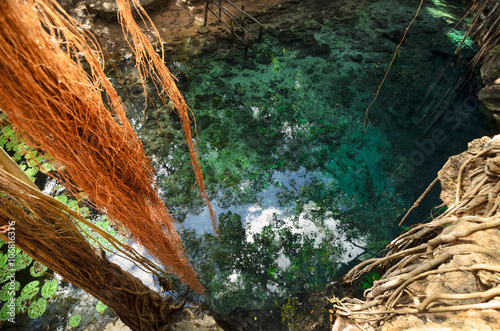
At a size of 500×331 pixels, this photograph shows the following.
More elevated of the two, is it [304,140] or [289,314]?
[304,140]

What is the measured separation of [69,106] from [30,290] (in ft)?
8.64

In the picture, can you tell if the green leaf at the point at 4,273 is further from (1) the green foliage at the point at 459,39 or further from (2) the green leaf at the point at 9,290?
(1) the green foliage at the point at 459,39

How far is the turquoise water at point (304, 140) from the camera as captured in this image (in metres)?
3.03

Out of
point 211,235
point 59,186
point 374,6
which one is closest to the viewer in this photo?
point 211,235

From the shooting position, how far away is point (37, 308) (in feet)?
8.64

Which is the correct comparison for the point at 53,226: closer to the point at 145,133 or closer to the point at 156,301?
the point at 156,301

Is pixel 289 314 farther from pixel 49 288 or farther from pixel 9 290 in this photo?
pixel 9 290

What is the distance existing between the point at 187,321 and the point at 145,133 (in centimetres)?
264

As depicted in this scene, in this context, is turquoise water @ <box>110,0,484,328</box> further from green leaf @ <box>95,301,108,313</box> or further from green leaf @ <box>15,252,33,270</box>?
green leaf @ <box>15,252,33,270</box>

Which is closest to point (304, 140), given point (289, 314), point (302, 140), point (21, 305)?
point (302, 140)

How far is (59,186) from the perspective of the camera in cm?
348

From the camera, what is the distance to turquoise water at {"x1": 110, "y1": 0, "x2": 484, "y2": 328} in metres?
3.03

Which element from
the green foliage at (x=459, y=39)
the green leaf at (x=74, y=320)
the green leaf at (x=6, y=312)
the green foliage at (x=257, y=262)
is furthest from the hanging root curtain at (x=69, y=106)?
the green foliage at (x=459, y=39)

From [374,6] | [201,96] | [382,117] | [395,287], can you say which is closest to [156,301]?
[395,287]
